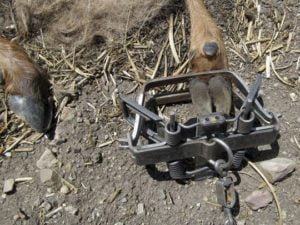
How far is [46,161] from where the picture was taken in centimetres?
275

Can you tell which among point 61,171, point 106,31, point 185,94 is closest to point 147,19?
point 106,31

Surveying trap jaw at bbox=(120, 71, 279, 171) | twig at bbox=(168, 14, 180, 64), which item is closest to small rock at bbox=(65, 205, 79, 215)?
trap jaw at bbox=(120, 71, 279, 171)

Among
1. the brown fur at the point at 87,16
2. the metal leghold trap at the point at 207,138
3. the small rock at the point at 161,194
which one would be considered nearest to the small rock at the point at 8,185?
the metal leghold trap at the point at 207,138

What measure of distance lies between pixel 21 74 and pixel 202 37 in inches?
43.3

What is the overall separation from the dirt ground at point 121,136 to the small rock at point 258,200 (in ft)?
0.09

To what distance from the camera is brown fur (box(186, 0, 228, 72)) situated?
2.77m

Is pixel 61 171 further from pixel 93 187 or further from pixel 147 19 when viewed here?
pixel 147 19

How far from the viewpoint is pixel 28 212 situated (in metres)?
2.60

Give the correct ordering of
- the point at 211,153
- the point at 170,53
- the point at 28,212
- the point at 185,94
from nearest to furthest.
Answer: the point at 211,153
the point at 28,212
the point at 185,94
the point at 170,53

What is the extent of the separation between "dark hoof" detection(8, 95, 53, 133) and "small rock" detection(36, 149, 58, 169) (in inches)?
5.7

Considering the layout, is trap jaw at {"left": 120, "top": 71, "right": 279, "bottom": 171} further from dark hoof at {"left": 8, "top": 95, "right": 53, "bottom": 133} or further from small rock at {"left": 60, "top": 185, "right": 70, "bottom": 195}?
dark hoof at {"left": 8, "top": 95, "right": 53, "bottom": 133}

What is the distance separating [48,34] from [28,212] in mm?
1180

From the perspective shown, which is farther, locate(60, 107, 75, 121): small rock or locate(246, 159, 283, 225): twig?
locate(60, 107, 75, 121): small rock

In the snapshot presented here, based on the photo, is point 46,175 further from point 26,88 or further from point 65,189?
point 26,88
